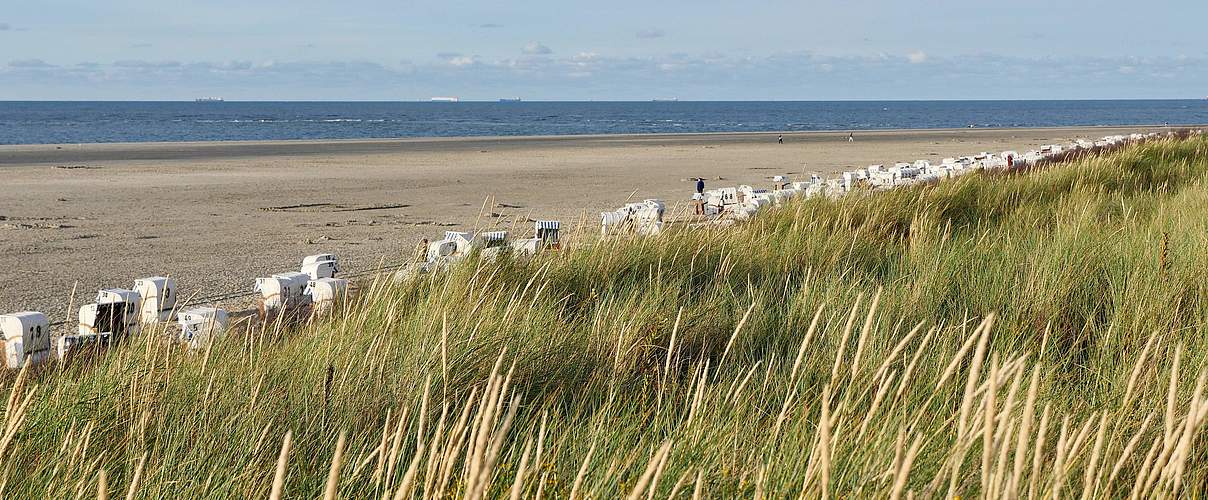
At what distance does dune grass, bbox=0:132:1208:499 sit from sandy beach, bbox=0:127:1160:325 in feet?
4.09

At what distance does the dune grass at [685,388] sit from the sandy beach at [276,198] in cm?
125

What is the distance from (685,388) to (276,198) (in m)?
14.7

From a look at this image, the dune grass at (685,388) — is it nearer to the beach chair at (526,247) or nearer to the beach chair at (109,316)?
the beach chair at (526,247)

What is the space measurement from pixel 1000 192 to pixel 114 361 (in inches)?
281

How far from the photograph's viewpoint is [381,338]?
3.20 m

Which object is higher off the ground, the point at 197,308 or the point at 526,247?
the point at 526,247

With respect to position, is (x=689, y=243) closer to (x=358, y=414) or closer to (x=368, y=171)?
(x=358, y=414)

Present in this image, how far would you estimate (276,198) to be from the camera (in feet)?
55.1

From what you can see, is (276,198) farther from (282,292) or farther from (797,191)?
(282,292)

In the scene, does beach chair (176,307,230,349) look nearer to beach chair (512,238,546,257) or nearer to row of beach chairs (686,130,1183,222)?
beach chair (512,238,546,257)

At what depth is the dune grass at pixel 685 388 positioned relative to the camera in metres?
1.77

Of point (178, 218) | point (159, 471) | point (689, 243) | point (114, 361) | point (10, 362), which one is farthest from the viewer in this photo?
point (178, 218)

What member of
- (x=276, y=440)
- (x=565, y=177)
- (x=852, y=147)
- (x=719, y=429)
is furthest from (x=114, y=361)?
(x=852, y=147)

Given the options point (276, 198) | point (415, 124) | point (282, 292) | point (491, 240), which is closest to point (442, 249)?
point (491, 240)
